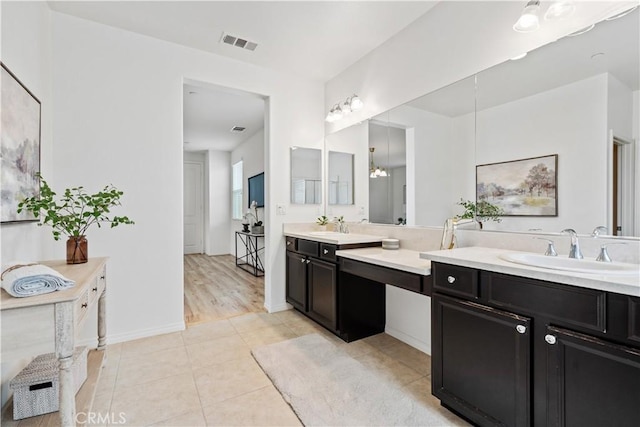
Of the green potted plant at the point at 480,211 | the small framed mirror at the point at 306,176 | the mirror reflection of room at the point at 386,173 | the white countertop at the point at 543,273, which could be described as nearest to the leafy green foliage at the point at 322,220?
the small framed mirror at the point at 306,176

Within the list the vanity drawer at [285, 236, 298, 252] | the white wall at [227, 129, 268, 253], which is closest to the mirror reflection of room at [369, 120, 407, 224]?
the vanity drawer at [285, 236, 298, 252]

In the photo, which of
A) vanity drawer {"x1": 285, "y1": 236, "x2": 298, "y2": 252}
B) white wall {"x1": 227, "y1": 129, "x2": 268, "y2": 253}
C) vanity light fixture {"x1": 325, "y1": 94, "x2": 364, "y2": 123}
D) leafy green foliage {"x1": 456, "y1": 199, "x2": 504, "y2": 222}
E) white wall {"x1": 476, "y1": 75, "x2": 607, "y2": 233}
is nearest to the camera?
white wall {"x1": 476, "y1": 75, "x2": 607, "y2": 233}

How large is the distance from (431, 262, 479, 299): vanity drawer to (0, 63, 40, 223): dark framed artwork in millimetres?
2273

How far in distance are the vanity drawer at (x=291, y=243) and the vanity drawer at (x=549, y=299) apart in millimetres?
2058

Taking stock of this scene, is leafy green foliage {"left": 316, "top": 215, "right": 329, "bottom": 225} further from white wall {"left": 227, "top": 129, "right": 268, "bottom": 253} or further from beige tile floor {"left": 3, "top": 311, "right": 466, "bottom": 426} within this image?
white wall {"left": 227, "top": 129, "right": 268, "bottom": 253}

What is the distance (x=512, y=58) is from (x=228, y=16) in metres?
2.11

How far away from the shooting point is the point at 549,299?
3.92ft

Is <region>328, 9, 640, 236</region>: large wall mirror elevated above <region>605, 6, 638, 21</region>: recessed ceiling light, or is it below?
below

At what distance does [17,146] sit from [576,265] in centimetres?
301

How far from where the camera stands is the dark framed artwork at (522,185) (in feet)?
5.50

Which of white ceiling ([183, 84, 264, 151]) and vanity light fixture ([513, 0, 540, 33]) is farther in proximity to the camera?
white ceiling ([183, 84, 264, 151])

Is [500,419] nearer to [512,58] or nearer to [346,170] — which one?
[512,58]

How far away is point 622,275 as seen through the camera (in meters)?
1.10

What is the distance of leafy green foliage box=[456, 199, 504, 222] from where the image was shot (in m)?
1.94
